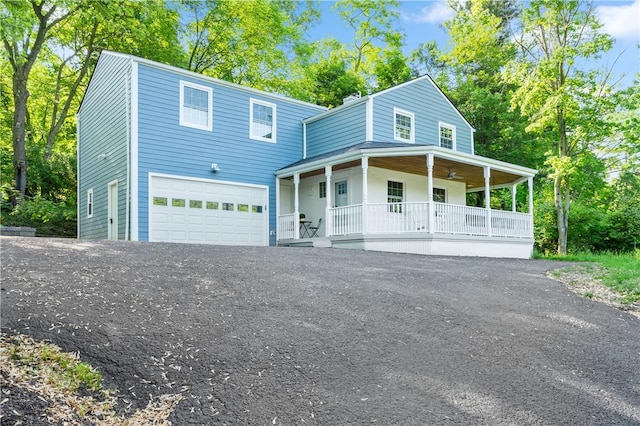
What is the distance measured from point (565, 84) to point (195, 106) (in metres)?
13.2

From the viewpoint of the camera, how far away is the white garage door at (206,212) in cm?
1195

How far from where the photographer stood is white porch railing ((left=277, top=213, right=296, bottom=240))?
13664 mm

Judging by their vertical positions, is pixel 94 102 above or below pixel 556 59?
below

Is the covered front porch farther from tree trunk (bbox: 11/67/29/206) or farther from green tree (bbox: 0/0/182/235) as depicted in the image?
tree trunk (bbox: 11/67/29/206)

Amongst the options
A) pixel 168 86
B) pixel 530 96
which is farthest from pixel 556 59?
pixel 168 86

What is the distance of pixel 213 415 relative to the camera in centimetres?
268

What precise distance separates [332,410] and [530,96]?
17.2 meters

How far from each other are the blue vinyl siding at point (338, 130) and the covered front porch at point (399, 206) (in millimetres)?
940

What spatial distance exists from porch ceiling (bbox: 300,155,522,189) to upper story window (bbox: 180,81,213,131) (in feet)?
11.7

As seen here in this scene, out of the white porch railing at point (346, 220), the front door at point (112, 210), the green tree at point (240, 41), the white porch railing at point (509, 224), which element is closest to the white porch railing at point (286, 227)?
the white porch railing at point (346, 220)

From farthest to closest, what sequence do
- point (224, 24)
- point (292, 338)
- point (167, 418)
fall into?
point (224, 24), point (292, 338), point (167, 418)

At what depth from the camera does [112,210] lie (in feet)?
41.8

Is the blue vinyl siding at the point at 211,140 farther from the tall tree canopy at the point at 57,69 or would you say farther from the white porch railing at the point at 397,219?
the tall tree canopy at the point at 57,69

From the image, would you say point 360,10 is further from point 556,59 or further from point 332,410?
point 332,410
